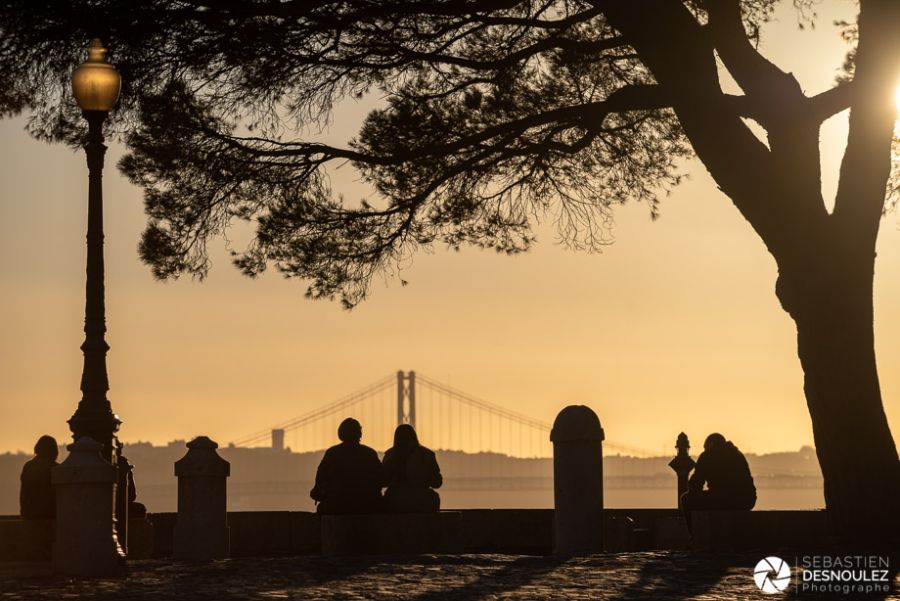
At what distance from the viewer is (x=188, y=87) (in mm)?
13812

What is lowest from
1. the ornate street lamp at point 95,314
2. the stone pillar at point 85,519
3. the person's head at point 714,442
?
the stone pillar at point 85,519

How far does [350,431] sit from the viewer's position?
11.8m

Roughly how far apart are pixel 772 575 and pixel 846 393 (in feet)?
7.92

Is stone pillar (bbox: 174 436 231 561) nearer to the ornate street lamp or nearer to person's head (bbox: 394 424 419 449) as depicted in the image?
the ornate street lamp

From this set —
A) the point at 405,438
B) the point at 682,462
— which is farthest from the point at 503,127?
the point at 682,462

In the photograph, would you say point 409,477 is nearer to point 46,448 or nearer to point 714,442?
point 714,442

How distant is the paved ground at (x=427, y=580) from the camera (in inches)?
326

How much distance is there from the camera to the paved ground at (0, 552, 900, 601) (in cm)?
829

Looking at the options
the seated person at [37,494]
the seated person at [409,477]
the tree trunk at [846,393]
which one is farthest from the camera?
the seated person at [37,494]

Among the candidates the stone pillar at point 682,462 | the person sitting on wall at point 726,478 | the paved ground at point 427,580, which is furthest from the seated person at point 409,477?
the stone pillar at point 682,462

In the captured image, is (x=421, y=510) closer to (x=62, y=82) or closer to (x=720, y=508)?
(x=720, y=508)

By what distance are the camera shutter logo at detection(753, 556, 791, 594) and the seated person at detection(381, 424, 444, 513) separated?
3.08 meters

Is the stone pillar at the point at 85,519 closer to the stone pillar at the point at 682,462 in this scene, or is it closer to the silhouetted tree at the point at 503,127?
the silhouetted tree at the point at 503,127

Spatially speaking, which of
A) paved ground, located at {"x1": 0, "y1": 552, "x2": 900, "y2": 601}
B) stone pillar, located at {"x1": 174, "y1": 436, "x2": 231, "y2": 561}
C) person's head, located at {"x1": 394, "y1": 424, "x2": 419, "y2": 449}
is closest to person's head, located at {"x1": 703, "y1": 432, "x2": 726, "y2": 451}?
paved ground, located at {"x1": 0, "y1": 552, "x2": 900, "y2": 601}
